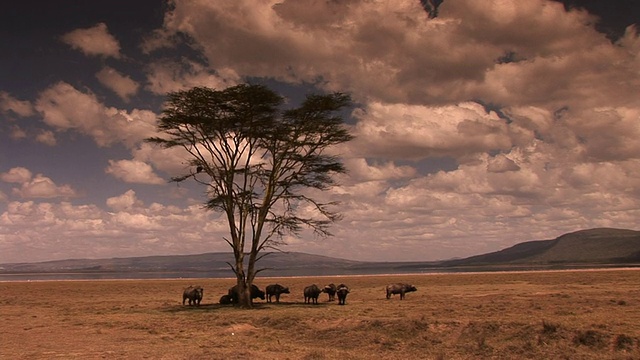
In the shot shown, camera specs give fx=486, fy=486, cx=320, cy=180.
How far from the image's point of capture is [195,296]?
1406 inches

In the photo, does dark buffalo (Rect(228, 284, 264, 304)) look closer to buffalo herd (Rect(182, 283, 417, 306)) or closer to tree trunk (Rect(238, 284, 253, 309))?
buffalo herd (Rect(182, 283, 417, 306))

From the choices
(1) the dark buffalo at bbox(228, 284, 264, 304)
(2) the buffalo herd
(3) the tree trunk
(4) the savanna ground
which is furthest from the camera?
(1) the dark buffalo at bbox(228, 284, 264, 304)

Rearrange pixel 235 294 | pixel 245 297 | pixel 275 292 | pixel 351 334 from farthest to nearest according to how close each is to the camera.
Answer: pixel 275 292 → pixel 235 294 → pixel 245 297 → pixel 351 334

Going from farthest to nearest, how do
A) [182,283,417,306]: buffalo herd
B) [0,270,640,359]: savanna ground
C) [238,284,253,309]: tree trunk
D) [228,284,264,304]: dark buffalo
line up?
[228,284,264,304]: dark buffalo < [182,283,417,306]: buffalo herd < [238,284,253,309]: tree trunk < [0,270,640,359]: savanna ground

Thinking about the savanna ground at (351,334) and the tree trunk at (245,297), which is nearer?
the savanna ground at (351,334)

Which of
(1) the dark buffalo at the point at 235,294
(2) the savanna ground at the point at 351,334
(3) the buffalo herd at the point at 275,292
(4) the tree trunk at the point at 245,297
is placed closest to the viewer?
(2) the savanna ground at the point at 351,334

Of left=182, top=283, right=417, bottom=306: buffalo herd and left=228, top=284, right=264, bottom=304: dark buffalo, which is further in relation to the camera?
left=228, top=284, right=264, bottom=304: dark buffalo

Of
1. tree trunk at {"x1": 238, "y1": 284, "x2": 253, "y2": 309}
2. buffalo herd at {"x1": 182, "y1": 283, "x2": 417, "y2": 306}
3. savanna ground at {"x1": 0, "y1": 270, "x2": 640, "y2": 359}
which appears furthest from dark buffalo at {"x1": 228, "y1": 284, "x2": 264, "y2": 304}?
savanna ground at {"x1": 0, "y1": 270, "x2": 640, "y2": 359}

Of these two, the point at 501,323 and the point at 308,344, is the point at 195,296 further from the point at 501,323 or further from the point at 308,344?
the point at 501,323

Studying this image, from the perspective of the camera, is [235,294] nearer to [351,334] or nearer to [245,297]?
[245,297]

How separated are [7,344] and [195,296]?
16.6m

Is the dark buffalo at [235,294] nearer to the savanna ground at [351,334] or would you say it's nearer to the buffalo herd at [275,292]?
the buffalo herd at [275,292]

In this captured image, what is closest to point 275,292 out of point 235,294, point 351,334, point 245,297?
point 235,294

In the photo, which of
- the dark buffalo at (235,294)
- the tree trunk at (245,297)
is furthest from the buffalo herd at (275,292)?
the tree trunk at (245,297)
